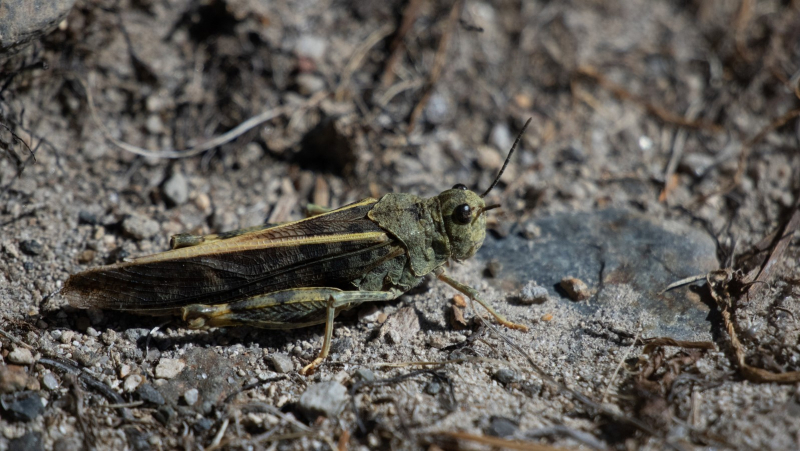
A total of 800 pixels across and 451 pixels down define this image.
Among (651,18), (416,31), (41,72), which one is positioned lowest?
(41,72)

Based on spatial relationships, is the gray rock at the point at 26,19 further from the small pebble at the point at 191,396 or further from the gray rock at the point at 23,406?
the small pebble at the point at 191,396

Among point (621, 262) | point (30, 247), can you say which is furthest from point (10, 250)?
point (621, 262)

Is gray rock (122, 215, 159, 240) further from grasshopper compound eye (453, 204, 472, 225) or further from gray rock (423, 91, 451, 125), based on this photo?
gray rock (423, 91, 451, 125)

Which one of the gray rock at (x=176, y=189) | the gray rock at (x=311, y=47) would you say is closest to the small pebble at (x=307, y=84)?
the gray rock at (x=311, y=47)

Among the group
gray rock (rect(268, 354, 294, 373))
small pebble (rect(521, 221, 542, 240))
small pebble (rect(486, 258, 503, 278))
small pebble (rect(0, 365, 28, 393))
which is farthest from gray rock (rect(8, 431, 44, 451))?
small pebble (rect(521, 221, 542, 240))

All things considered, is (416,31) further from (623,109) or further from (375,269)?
(375,269)

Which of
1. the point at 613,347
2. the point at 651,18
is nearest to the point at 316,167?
the point at 613,347

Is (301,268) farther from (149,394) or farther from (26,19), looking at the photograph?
(26,19)
